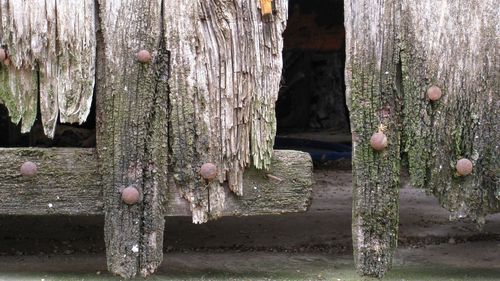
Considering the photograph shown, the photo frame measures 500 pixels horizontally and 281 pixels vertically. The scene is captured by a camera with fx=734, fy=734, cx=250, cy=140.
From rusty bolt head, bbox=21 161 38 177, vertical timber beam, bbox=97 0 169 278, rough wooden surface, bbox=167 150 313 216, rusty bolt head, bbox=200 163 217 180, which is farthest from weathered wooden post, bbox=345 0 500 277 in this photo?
rusty bolt head, bbox=21 161 38 177

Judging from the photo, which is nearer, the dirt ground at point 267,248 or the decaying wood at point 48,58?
the decaying wood at point 48,58

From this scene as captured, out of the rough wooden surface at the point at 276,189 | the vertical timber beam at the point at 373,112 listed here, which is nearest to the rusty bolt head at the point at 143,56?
the rough wooden surface at the point at 276,189

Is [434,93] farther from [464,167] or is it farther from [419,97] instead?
[464,167]

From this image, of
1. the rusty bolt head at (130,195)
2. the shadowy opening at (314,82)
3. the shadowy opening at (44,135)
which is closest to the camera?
the rusty bolt head at (130,195)

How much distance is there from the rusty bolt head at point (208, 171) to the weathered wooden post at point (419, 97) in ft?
1.34

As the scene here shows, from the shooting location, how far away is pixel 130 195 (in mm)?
2066

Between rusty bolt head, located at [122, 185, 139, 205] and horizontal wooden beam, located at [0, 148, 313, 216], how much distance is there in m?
0.11

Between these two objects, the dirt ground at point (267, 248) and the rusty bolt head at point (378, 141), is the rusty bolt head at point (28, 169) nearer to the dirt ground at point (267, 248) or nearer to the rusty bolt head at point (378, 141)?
the dirt ground at point (267, 248)

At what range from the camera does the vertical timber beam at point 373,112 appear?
Answer: 211cm

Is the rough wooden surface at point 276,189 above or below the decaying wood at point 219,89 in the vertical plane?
below

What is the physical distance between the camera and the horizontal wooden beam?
215 cm

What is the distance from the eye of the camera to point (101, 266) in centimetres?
253

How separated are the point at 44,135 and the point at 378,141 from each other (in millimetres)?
3354

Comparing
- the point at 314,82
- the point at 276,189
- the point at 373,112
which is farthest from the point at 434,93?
the point at 314,82
